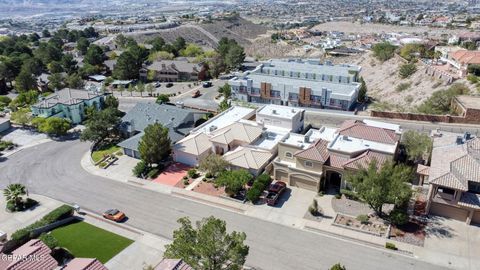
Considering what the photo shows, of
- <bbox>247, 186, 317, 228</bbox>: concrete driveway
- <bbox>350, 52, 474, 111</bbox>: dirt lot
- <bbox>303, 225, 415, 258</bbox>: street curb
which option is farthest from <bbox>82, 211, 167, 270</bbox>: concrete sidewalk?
<bbox>350, 52, 474, 111</bbox>: dirt lot

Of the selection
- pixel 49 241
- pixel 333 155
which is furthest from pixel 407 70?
pixel 49 241

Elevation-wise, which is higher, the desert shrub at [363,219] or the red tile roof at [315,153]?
the red tile roof at [315,153]

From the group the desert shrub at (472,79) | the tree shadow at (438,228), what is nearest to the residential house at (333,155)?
the tree shadow at (438,228)

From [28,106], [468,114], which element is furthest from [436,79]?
[28,106]

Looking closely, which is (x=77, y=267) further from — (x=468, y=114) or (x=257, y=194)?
(x=468, y=114)

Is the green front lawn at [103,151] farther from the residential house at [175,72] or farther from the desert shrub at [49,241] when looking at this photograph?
the residential house at [175,72]

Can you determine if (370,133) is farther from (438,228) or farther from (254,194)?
(254,194)

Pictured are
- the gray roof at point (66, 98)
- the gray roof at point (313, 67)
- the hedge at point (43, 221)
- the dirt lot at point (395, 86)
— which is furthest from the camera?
the gray roof at point (313, 67)
